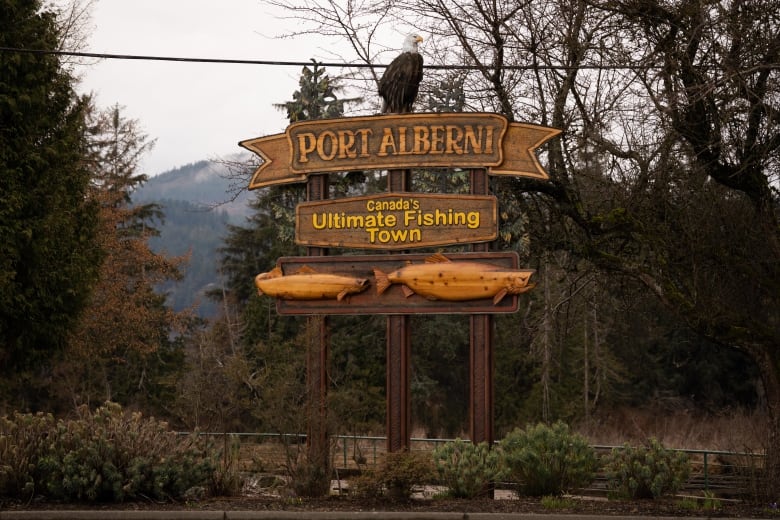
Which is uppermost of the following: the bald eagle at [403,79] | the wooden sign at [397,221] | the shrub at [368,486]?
the bald eagle at [403,79]

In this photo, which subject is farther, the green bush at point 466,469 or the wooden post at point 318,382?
the wooden post at point 318,382

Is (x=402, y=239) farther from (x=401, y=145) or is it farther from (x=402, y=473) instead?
(x=402, y=473)

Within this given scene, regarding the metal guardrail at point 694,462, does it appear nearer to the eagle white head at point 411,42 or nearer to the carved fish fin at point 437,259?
the carved fish fin at point 437,259

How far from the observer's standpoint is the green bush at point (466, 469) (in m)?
11.1

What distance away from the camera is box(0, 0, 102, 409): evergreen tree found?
56.9 ft

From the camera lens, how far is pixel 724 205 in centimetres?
1465

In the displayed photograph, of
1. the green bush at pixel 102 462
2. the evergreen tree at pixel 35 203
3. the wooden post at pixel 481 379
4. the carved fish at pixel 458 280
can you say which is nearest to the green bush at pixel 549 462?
the wooden post at pixel 481 379

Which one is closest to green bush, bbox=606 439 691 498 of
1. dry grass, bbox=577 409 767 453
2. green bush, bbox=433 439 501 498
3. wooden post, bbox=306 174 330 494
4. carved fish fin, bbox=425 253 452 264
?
dry grass, bbox=577 409 767 453

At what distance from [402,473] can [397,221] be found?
347cm

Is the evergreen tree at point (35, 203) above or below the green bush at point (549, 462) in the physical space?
above

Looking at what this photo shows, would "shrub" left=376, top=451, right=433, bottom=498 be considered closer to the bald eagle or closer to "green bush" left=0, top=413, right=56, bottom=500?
"green bush" left=0, top=413, right=56, bottom=500

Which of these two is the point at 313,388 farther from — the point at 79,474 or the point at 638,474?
the point at 638,474

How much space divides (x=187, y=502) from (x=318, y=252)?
12.6 feet

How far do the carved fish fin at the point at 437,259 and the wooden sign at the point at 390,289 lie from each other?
53mm
